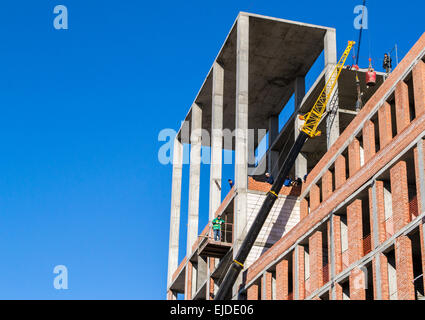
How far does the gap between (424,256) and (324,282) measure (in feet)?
34.4

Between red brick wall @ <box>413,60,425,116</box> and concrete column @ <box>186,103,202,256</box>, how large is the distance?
35.9m

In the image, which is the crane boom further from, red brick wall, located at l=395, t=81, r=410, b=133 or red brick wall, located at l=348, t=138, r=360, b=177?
red brick wall, located at l=395, t=81, r=410, b=133

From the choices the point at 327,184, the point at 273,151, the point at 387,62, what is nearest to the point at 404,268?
the point at 327,184

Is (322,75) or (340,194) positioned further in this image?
(322,75)

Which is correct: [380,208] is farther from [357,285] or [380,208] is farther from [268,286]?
[268,286]

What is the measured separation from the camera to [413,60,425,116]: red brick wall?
36531 mm

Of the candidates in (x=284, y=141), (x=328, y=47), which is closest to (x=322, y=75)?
(x=328, y=47)

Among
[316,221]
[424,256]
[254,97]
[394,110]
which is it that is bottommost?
[424,256]

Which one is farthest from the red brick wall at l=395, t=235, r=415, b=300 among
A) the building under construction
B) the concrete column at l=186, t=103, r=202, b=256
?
the concrete column at l=186, t=103, r=202, b=256

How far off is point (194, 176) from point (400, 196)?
40.7 metres

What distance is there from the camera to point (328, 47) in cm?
5866

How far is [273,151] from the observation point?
70.0 m
